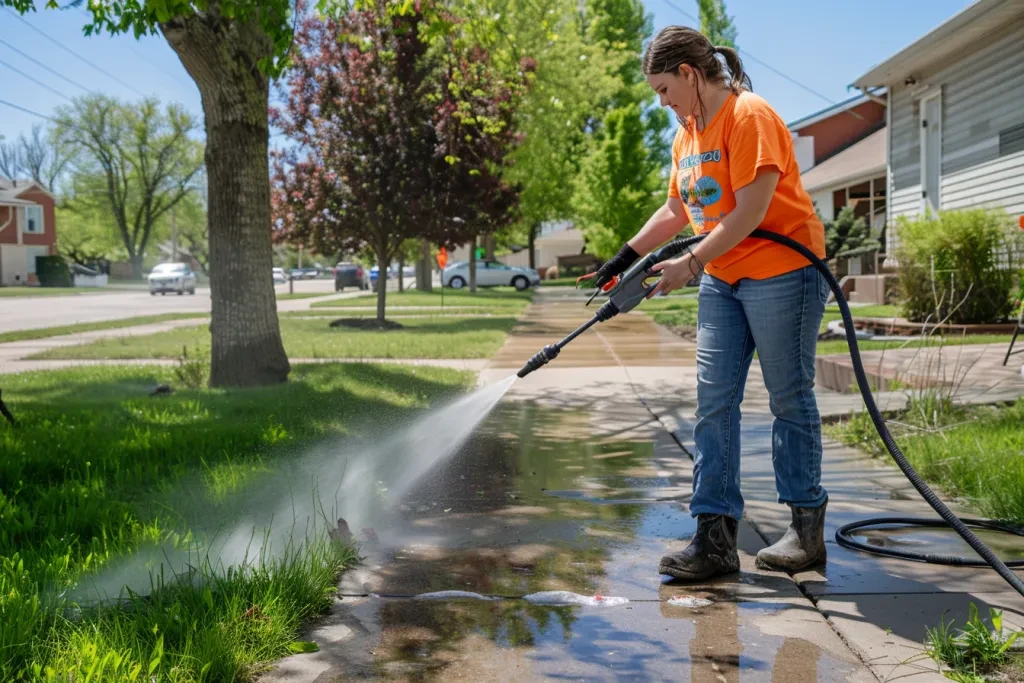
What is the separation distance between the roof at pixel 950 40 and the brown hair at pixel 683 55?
38.9 ft

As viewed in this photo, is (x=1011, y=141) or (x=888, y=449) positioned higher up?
(x=1011, y=141)

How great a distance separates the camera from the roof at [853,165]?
81.4 feet

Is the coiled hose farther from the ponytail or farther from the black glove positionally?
the ponytail

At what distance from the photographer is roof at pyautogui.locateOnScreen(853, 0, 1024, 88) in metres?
13.7

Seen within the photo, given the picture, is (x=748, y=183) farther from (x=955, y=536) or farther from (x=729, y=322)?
(x=955, y=536)

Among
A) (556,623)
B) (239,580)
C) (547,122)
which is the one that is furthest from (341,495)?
(547,122)

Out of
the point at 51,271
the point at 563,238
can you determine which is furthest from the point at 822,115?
the point at 563,238

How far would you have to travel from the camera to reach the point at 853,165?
2677 cm

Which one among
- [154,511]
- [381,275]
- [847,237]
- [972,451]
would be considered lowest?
[154,511]

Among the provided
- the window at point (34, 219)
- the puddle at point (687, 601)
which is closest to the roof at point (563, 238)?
the window at point (34, 219)

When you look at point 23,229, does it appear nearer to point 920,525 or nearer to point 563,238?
point 563,238

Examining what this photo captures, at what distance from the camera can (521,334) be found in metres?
15.9

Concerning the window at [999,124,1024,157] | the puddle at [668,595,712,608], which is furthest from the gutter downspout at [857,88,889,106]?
the puddle at [668,595,712,608]

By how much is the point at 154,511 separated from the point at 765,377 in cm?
254
